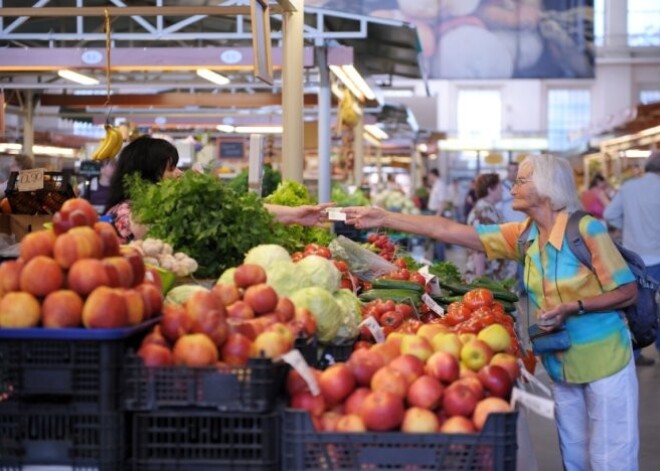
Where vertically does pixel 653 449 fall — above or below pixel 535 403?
below

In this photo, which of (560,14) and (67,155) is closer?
(560,14)

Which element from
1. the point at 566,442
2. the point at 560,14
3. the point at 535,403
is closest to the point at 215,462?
the point at 535,403

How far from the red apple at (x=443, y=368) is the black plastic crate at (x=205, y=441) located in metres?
0.52

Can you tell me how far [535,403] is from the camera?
3016 mm

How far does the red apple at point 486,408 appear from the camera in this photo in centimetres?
296

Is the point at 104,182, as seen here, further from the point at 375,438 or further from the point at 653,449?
the point at 375,438

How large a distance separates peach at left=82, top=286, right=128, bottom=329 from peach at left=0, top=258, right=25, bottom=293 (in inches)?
10.5

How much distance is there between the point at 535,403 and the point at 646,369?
6801 mm

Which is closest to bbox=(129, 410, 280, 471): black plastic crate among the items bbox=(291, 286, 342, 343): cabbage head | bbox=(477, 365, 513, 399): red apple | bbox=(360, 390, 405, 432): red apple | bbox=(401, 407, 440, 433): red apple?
bbox=(360, 390, 405, 432): red apple

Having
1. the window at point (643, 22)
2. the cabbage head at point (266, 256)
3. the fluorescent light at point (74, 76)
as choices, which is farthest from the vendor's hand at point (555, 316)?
the window at point (643, 22)

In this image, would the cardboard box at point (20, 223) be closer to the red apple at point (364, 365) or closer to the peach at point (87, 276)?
the peach at point (87, 276)

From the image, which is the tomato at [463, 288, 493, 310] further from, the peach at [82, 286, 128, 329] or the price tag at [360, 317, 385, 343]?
the peach at [82, 286, 128, 329]

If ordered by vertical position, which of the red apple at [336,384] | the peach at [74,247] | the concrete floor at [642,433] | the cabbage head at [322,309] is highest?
A: the peach at [74,247]

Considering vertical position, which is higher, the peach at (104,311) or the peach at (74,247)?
the peach at (74,247)
